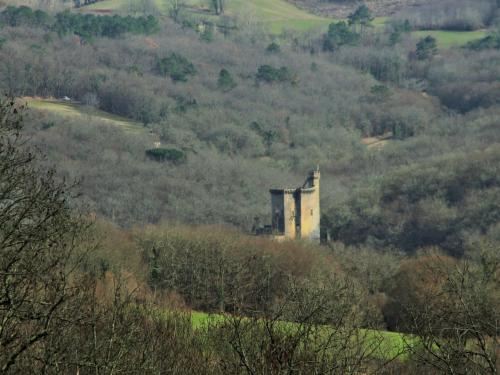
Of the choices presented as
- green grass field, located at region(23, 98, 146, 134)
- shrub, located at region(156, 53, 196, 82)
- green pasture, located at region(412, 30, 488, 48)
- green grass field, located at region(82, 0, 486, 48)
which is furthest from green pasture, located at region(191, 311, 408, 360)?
green grass field, located at region(82, 0, 486, 48)

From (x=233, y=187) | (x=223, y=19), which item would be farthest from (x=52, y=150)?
(x=223, y=19)

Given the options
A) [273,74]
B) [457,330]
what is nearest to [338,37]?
[273,74]

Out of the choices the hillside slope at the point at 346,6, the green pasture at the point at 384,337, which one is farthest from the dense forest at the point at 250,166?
the hillside slope at the point at 346,6

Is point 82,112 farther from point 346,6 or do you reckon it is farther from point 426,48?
point 346,6

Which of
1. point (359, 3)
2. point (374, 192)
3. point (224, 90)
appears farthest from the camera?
point (359, 3)

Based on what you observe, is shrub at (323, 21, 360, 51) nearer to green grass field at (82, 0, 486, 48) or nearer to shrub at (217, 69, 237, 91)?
green grass field at (82, 0, 486, 48)

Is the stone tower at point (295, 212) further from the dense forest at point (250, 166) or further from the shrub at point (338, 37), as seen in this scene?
the shrub at point (338, 37)

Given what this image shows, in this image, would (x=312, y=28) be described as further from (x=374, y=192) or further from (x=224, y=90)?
(x=374, y=192)
